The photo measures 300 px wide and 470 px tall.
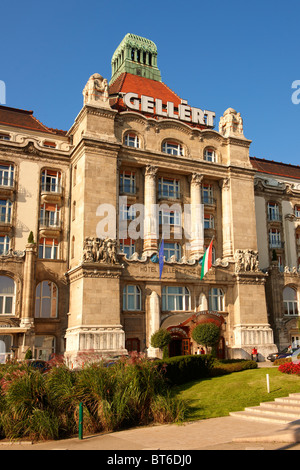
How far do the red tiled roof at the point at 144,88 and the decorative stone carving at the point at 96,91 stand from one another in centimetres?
895

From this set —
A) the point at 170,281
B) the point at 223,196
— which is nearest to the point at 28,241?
the point at 170,281

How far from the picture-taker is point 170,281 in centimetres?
4675

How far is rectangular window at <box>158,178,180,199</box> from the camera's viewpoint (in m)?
51.8

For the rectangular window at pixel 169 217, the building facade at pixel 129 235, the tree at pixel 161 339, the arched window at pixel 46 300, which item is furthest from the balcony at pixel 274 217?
the arched window at pixel 46 300

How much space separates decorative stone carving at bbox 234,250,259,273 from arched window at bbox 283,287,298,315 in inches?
298

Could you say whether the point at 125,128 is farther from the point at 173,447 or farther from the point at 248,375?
the point at 173,447

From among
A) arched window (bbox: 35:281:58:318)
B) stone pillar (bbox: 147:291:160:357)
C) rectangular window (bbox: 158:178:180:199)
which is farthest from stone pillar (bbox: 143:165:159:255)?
arched window (bbox: 35:281:58:318)

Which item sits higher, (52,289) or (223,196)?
(223,196)

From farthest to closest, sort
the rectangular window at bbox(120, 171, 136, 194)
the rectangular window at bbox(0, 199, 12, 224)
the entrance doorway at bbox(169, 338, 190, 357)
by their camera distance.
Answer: the rectangular window at bbox(120, 171, 136, 194) < the rectangular window at bbox(0, 199, 12, 224) < the entrance doorway at bbox(169, 338, 190, 357)

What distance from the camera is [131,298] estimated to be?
45812mm

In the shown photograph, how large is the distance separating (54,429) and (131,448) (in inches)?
151

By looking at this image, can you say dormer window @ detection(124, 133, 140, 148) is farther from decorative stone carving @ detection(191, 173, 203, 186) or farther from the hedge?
the hedge

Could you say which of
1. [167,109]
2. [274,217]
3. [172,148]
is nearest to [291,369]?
[172,148]

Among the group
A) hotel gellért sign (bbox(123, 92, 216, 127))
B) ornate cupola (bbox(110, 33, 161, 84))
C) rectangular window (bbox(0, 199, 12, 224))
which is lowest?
rectangular window (bbox(0, 199, 12, 224))
